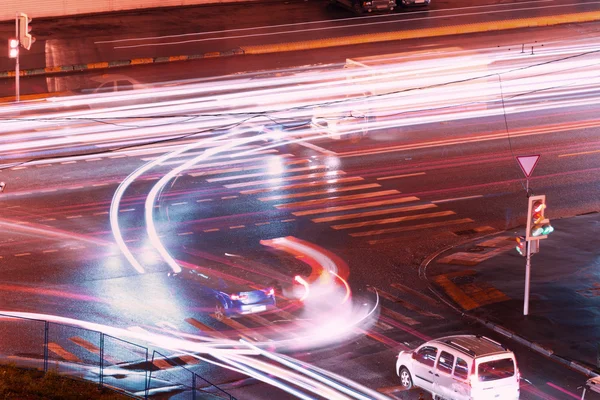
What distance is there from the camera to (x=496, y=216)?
31.7m

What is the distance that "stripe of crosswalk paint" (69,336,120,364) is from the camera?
21.9 meters

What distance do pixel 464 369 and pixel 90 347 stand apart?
794 centimetres

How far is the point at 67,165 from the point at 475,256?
14422 mm

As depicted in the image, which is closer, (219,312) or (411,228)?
(219,312)

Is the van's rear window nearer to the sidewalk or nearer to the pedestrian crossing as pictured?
the sidewalk

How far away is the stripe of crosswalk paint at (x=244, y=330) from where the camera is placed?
2312 cm

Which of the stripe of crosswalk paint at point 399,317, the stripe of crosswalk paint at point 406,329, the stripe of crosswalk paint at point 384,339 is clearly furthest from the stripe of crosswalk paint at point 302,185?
the stripe of crosswalk paint at point 384,339

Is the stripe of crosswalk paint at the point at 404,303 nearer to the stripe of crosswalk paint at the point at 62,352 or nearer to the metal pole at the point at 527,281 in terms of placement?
the metal pole at the point at 527,281

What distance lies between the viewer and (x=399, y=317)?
968 inches

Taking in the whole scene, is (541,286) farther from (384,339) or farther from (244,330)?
(244,330)

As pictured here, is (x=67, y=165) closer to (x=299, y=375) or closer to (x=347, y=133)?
(x=347, y=133)

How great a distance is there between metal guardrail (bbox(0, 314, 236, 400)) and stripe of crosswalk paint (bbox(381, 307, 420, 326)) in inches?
210

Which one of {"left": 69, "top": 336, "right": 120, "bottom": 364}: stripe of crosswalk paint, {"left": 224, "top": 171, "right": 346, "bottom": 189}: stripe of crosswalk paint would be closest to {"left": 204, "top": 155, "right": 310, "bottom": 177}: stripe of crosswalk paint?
{"left": 224, "top": 171, "right": 346, "bottom": 189}: stripe of crosswalk paint

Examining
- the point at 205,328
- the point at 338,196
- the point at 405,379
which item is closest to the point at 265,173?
the point at 338,196
